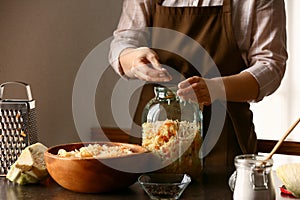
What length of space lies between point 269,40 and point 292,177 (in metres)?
0.61

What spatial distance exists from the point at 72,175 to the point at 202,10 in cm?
81

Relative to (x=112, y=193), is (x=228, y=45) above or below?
above

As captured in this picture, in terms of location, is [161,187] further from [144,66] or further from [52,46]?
[52,46]

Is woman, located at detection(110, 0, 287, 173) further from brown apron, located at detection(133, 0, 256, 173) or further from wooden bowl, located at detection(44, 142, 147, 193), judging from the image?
wooden bowl, located at detection(44, 142, 147, 193)

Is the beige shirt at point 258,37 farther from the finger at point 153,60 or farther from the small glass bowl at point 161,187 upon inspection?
the small glass bowl at point 161,187

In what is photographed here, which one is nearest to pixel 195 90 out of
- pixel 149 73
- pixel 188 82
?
pixel 188 82

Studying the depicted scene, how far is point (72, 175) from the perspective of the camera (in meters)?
1.51

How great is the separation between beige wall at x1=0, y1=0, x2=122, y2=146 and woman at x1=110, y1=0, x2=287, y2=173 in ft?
2.55

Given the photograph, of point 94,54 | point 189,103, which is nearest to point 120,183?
point 189,103

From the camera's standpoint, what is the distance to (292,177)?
1.48 meters

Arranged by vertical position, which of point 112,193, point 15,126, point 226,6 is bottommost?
point 112,193

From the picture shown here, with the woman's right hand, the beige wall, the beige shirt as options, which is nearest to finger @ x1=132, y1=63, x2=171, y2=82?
the woman's right hand

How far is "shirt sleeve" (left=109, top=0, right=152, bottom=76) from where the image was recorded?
206 cm

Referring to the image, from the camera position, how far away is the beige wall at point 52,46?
8.89 ft
